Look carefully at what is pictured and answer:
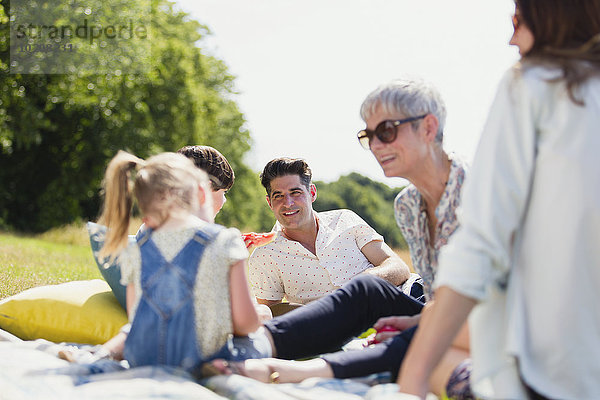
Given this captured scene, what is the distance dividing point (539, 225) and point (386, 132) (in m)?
1.14

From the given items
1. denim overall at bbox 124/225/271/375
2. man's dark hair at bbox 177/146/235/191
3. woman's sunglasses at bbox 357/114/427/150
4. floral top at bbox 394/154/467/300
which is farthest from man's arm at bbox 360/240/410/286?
denim overall at bbox 124/225/271/375

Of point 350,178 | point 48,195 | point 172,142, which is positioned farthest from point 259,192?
point 350,178

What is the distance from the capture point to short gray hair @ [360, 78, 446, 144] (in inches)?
119

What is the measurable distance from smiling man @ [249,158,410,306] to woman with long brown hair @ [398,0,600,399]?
8.61ft

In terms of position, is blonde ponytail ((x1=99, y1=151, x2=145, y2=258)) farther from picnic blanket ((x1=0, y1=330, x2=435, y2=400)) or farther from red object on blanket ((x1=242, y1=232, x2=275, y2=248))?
red object on blanket ((x1=242, y1=232, x2=275, y2=248))

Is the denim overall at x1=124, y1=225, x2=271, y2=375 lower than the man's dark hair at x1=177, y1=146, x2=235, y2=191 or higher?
lower

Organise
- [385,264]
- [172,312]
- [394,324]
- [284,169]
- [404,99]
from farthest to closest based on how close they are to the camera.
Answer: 1. [284,169]
2. [385,264]
3. [394,324]
4. [404,99]
5. [172,312]

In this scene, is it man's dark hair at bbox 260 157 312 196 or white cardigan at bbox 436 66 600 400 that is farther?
man's dark hair at bbox 260 157 312 196

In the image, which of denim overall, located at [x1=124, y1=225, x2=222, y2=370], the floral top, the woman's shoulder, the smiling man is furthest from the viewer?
the smiling man

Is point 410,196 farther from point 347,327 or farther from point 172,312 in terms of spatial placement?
point 172,312

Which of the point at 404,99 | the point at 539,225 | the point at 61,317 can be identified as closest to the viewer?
the point at 539,225

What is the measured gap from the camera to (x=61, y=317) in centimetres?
369

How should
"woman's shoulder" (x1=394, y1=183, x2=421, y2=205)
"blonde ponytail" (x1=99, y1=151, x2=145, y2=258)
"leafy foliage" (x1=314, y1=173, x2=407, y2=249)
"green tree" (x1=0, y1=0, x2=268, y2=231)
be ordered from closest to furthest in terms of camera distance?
"blonde ponytail" (x1=99, y1=151, x2=145, y2=258) → "woman's shoulder" (x1=394, y1=183, x2=421, y2=205) → "green tree" (x1=0, y1=0, x2=268, y2=231) → "leafy foliage" (x1=314, y1=173, x2=407, y2=249)

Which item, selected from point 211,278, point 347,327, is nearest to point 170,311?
point 211,278
